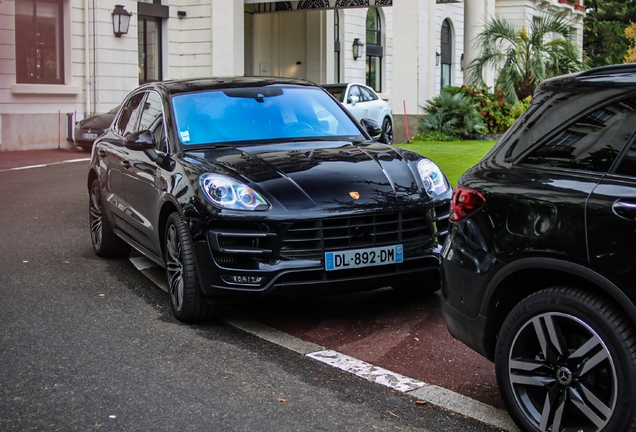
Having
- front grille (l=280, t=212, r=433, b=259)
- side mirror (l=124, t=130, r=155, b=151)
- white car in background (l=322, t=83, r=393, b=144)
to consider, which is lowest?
front grille (l=280, t=212, r=433, b=259)

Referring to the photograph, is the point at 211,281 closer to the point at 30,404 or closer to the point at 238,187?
the point at 238,187

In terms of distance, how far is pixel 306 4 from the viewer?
3111 cm

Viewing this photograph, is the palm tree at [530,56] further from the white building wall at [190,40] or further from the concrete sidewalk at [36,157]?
the concrete sidewalk at [36,157]

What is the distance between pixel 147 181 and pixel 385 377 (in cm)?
285

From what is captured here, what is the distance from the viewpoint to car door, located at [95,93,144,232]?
7.73 metres

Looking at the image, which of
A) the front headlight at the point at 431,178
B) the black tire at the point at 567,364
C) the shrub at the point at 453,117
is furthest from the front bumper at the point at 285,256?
the shrub at the point at 453,117

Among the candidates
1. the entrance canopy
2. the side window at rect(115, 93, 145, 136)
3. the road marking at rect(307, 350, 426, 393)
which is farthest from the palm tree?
the road marking at rect(307, 350, 426, 393)

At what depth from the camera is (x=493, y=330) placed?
13.5ft

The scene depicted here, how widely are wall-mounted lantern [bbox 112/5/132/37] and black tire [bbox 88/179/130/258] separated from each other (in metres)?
17.8

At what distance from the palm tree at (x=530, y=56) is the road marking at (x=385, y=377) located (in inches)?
740

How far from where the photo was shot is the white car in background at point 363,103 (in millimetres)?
22125

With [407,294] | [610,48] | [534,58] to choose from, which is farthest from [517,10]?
[407,294]

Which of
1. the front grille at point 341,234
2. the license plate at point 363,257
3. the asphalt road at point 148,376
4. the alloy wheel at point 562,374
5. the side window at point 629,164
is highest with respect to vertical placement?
the side window at point 629,164

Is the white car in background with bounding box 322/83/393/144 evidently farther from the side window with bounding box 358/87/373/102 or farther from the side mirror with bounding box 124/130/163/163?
the side mirror with bounding box 124/130/163/163
